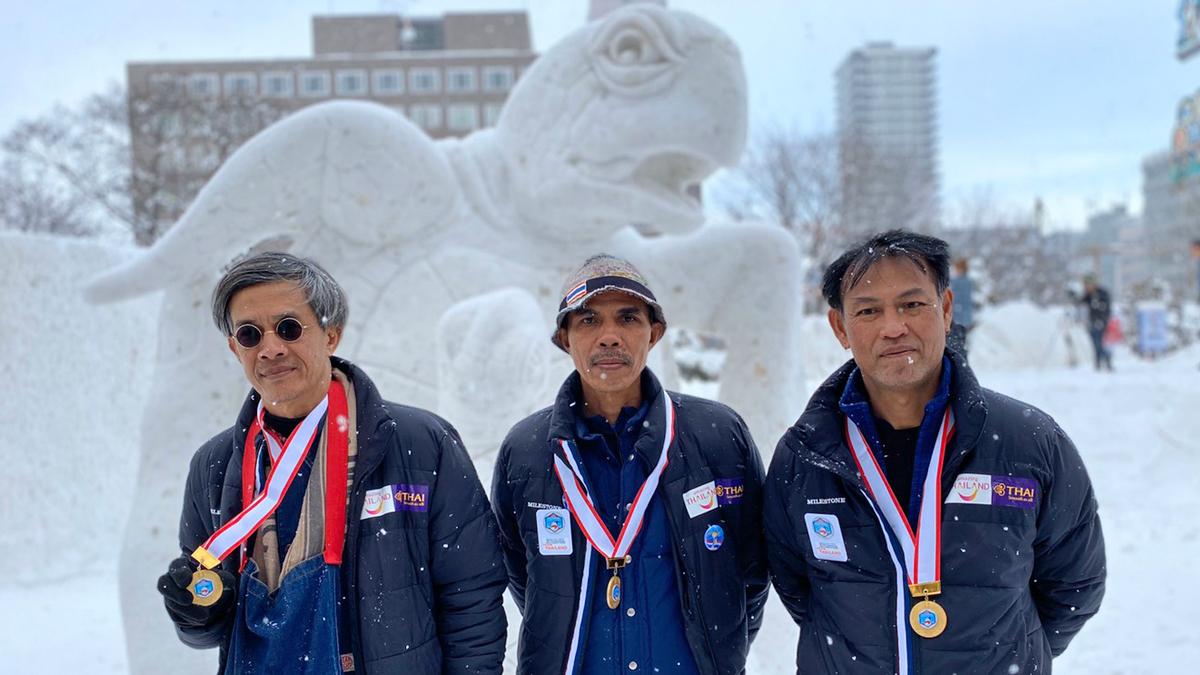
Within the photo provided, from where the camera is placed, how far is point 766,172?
65.9ft

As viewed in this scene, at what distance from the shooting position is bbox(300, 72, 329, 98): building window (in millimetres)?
40188

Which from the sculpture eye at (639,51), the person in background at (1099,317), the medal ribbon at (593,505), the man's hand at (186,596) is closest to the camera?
the man's hand at (186,596)

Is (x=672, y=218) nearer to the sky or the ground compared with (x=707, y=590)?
nearer to the sky

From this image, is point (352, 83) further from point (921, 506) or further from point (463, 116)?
point (921, 506)

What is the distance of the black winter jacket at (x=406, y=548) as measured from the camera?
151 centimetres

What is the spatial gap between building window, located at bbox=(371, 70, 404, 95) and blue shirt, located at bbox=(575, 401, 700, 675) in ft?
140

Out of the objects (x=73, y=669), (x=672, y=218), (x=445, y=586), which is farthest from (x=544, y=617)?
(x=73, y=669)

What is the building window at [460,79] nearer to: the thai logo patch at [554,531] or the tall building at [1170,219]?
the tall building at [1170,219]

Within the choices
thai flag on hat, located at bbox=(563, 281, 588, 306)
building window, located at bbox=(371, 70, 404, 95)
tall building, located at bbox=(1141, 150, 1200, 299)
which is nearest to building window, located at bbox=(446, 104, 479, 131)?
building window, located at bbox=(371, 70, 404, 95)

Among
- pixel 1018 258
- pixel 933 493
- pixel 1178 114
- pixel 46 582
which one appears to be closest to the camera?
pixel 933 493

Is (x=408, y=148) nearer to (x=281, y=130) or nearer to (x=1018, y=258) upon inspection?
(x=281, y=130)

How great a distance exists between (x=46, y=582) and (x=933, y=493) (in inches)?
216

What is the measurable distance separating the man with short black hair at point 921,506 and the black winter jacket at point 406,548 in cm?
56

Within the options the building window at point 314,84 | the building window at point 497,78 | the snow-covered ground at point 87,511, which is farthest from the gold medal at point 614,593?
the building window at point 497,78
